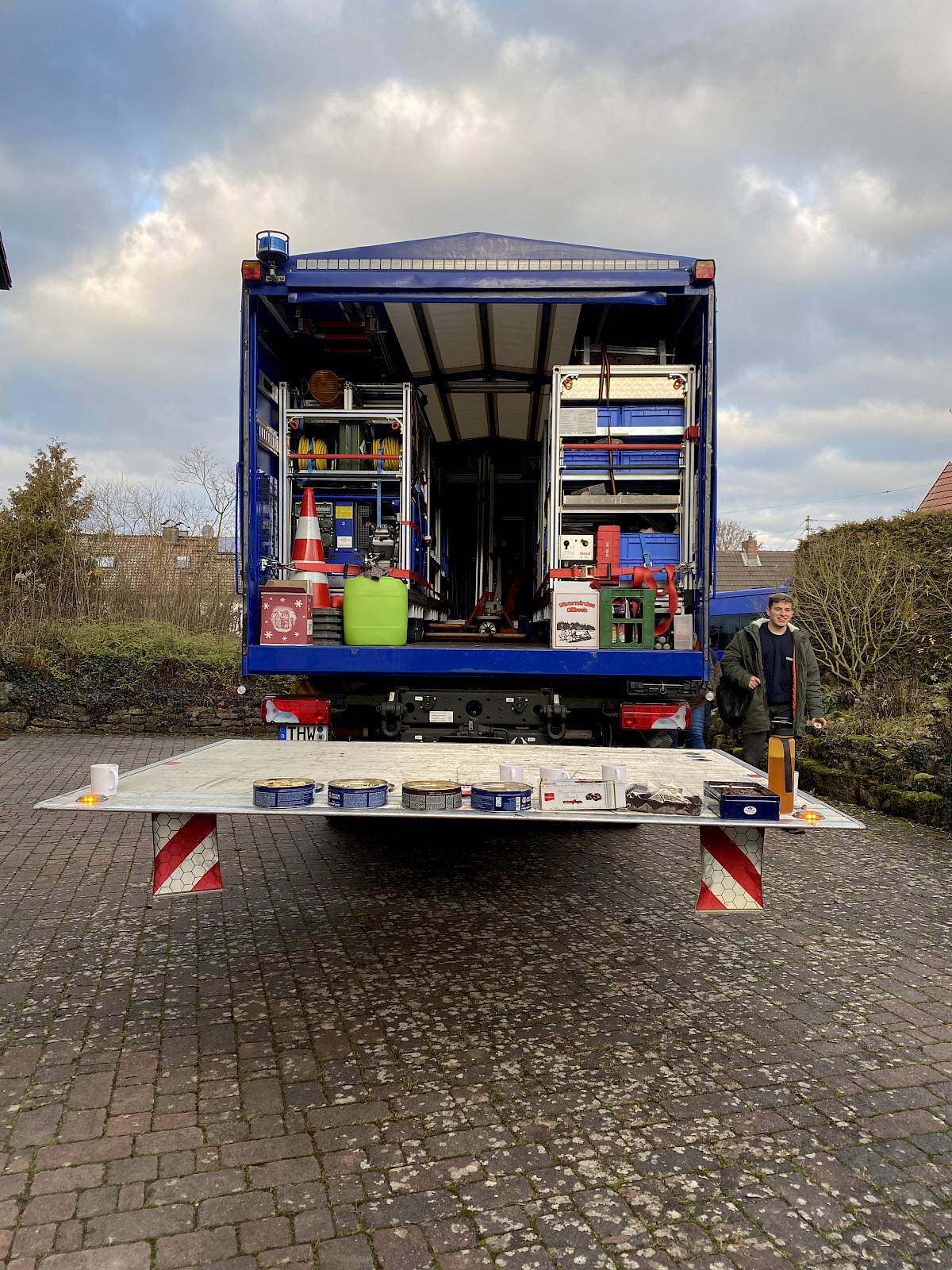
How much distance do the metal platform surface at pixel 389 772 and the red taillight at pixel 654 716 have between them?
0.52 metres

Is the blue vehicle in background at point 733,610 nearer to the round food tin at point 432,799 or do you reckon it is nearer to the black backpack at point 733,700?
the black backpack at point 733,700

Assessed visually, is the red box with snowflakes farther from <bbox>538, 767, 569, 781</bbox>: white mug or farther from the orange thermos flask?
the orange thermos flask

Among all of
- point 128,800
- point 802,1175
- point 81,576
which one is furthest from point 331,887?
point 81,576

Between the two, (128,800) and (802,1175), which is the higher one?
(128,800)

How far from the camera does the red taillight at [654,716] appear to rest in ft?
15.5

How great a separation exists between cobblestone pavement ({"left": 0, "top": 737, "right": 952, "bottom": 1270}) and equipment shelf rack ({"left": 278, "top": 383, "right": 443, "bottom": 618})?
2384mm

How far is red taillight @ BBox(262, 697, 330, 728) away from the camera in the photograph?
15.8 ft

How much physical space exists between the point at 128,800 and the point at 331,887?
2.28 meters

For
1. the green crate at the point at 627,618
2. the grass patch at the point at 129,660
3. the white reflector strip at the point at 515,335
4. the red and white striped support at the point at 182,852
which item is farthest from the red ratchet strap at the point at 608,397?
the grass patch at the point at 129,660

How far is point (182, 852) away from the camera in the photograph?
2746mm

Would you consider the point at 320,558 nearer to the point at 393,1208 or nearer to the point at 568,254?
the point at 568,254

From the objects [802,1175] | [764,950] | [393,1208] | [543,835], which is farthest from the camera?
[543,835]

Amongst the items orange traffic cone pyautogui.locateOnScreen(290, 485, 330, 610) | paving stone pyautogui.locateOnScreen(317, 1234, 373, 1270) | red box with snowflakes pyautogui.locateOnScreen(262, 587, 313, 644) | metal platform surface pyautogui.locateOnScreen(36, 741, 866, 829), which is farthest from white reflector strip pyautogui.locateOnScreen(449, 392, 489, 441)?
paving stone pyautogui.locateOnScreen(317, 1234, 373, 1270)

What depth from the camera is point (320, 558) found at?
5.71 metres
